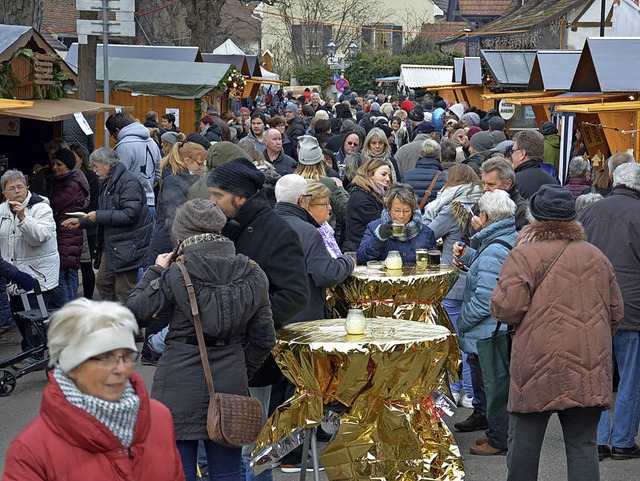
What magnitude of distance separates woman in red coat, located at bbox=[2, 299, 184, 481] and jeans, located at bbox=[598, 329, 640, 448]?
4010 mm

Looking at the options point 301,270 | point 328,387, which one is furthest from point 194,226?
point 328,387

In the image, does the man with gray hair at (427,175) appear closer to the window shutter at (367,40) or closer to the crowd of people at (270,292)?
the crowd of people at (270,292)

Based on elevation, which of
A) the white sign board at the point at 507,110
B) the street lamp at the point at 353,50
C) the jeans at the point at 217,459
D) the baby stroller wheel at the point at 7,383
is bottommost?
the baby stroller wheel at the point at 7,383

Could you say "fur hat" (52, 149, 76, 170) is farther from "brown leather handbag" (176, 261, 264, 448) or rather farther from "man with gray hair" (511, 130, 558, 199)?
"brown leather handbag" (176, 261, 264, 448)

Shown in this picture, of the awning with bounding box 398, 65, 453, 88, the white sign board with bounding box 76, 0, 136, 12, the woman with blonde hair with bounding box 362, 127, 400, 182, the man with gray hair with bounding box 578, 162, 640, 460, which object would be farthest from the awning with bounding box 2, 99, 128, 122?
the awning with bounding box 398, 65, 453, 88

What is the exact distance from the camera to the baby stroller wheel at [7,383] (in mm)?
8383

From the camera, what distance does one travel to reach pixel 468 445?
23.9 feet

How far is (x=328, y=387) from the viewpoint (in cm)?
578

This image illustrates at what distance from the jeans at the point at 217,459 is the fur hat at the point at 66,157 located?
A: 5.97m

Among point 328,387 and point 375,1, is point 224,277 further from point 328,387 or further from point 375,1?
point 375,1

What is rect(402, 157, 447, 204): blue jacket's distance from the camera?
1040 centimetres

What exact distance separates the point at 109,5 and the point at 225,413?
29.9ft

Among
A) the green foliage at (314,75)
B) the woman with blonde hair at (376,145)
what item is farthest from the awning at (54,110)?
the green foliage at (314,75)

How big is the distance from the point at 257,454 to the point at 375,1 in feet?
233
